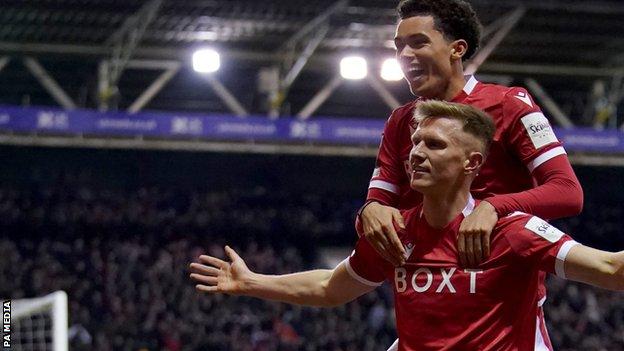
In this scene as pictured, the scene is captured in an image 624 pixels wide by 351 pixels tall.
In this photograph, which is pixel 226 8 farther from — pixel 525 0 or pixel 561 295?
pixel 561 295

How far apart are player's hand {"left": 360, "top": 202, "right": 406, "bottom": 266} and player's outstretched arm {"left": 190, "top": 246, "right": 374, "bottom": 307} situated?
1.06 ft

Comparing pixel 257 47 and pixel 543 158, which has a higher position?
pixel 257 47

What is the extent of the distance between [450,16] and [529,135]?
58 cm

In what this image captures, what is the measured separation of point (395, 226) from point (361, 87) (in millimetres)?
17480

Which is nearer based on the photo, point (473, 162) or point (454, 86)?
point (473, 162)

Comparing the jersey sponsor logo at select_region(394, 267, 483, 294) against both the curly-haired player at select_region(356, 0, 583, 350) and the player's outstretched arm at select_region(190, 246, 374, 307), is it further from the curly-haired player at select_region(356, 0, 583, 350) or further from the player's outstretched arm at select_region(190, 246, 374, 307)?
the player's outstretched arm at select_region(190, 246, 374, 307)

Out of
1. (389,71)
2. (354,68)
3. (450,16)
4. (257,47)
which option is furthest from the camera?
(257,47)

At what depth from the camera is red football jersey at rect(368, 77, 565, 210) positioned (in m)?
4.12

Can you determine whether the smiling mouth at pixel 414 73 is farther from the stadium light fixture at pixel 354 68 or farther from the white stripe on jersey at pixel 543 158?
the stadium light fixture at pixel 354 68

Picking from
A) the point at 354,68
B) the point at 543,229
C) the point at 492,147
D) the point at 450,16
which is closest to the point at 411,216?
the point at 492,147

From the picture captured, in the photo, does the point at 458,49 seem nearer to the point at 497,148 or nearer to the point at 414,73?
the point at 414,73

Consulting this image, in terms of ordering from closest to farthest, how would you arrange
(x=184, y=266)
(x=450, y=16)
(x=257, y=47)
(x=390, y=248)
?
(x=390, y=248)
(x=450, y=16)
(x=257, y=47)
(x=184, y=266)

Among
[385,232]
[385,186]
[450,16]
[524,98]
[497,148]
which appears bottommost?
[385,232]

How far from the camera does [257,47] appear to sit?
19.1 m
